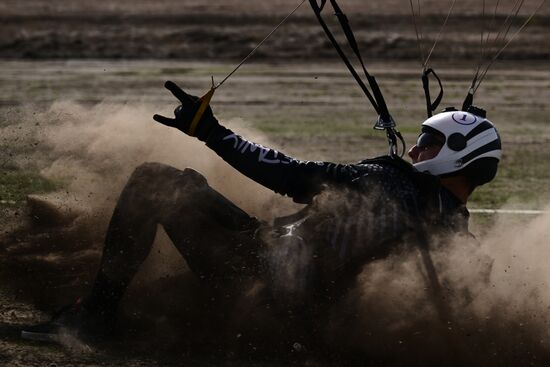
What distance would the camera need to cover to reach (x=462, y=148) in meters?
6.23

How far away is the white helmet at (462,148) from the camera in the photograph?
623 centimetres

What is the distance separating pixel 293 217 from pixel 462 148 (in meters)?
1.10

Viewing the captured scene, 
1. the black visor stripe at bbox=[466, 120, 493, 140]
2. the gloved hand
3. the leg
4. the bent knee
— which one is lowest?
the leg

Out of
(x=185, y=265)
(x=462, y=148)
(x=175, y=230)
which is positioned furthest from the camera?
(x=185, y=265)

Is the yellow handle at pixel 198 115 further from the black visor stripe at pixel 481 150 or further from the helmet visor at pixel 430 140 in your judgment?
the black visor stripe at pixel 481 150

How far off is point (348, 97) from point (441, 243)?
1427 cm

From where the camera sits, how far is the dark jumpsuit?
19.7ft

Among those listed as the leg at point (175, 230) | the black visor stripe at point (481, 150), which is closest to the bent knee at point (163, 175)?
the leg at point (175, 230)

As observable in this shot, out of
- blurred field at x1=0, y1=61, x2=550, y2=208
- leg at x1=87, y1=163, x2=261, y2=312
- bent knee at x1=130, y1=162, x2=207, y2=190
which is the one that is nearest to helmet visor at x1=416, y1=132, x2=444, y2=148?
leg at x1=87, y1=163, x2=261, y2=312

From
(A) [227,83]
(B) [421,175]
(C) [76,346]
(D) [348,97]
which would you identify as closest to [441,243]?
(B) [421,175]

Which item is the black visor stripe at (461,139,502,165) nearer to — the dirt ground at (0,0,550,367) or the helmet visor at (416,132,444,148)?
the helmet visor at (416,132,444,148)

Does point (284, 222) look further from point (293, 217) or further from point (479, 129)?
point (479, 129)

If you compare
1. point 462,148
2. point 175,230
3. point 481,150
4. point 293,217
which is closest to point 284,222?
point 293,217

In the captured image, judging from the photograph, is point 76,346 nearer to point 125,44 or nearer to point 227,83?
point 227,83
